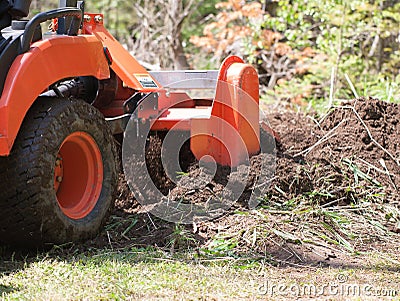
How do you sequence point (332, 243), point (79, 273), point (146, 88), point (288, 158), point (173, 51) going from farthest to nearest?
point (173, 51) → point (288, 158) → point (146, 88) → point (332, 243) → point (79, 273)

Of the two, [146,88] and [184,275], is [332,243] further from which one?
[146,88]

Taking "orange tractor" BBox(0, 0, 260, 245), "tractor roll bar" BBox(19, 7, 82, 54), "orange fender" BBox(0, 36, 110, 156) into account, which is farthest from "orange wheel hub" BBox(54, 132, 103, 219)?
"tractor roll bar" BBox(19, 7, 82, 54)

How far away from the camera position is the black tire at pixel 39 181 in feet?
11.4

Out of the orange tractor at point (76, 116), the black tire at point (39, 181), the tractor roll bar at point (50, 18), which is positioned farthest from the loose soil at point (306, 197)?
the tractor roll bar at point (50, 18)

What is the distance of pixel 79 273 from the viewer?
335cm

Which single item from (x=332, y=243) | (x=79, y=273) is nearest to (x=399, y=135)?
(x=332, y=243)

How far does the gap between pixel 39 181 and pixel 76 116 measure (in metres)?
0.50

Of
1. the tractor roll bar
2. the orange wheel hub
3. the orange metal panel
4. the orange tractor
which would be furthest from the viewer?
the orange metal panel

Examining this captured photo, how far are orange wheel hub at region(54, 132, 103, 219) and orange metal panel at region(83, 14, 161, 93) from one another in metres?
0.65

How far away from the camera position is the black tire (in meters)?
3.47

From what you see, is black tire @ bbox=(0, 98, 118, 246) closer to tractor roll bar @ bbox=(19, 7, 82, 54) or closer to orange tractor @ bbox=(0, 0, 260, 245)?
orange tractor @ bbox=(0, 0, 260, 245)

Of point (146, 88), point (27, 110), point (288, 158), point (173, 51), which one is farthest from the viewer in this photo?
point (173, 51)

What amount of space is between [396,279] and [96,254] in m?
1.55

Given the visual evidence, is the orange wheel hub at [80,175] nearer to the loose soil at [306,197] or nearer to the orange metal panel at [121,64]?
the loose soil at [306,197]
